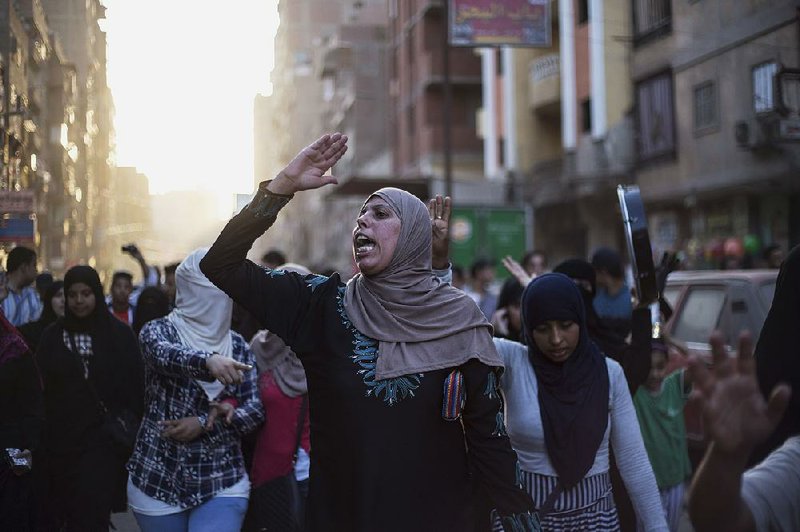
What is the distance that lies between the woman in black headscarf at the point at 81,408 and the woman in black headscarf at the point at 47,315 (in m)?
1.07

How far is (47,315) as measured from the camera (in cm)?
686

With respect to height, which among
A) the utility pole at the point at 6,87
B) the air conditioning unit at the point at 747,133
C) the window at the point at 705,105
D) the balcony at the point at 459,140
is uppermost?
the balcony at the point at 459,140

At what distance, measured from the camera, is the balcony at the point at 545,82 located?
2736 centimetres

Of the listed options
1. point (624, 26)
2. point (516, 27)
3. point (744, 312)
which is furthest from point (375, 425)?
point (624, 26)

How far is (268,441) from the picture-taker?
5.01m

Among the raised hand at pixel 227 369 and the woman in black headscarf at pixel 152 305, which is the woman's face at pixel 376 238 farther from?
the woman in black headscarf at pixel 152 305

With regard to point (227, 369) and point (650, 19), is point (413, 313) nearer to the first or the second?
point (227, 369)

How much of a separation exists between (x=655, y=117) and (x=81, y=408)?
1843cm

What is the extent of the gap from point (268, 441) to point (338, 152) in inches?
86.8

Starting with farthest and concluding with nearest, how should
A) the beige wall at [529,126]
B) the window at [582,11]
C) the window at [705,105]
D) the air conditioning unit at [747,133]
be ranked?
the beige wall at [529,126]
the window at [582,11]
the window at [705,105]
the air conditioning unit at [747,133]

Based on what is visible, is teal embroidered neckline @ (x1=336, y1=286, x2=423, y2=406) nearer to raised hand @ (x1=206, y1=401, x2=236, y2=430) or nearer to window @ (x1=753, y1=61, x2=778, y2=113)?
raised hand @ (x1=206, y1=401, x2=236, y2=430)

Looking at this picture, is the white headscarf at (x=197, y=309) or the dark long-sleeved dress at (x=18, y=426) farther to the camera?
the white headscarf at (x=197, y=309)

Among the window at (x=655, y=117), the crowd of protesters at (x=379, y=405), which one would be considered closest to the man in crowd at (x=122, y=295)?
the crowd of protesters at (x=379, y=405)

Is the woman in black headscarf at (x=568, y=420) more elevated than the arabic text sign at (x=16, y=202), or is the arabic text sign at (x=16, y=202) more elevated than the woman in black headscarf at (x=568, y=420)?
the arabic text sign at (x=16, y=202)
